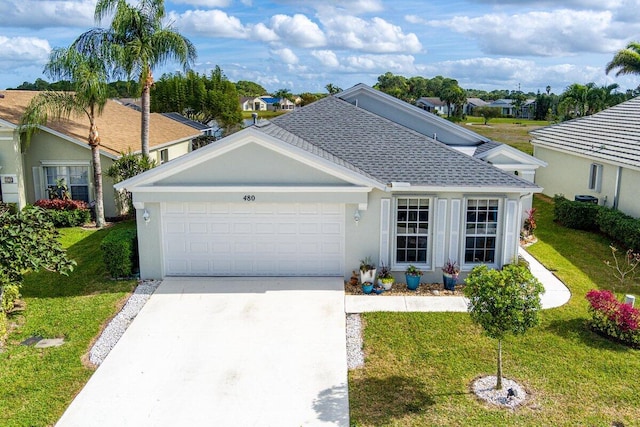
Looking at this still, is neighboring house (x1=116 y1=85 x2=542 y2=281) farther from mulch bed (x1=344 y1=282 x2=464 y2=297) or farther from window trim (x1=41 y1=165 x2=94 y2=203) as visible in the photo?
window trim (x1=41 y1=165 x2=94 y2=203)

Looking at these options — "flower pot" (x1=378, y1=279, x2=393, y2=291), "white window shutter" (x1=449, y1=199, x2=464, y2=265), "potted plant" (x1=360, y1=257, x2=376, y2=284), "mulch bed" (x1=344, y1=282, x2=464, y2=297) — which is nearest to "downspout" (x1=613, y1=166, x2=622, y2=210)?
"white window shutter" (x1=449, y1=199, x2=464, y2=265)

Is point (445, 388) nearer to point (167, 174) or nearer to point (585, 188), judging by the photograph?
point (167, 174)

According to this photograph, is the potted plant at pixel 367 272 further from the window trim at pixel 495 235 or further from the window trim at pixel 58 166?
the window trim at pixel 58 166

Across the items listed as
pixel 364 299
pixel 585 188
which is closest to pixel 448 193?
pixel 364 299

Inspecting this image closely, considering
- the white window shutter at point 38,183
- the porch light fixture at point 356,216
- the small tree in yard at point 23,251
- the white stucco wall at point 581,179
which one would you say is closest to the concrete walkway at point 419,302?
the porch light fixture at point 356,216

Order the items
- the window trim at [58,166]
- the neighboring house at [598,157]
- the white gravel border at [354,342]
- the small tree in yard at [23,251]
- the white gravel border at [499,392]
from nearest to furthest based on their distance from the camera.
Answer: the white gravel border at [499,392]
the white gravel border at [354,342]
the small tree in yard at [23,251]
the neighboring house at [598,157]
the window trim at [58,166]

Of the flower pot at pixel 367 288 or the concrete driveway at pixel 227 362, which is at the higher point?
the flower pot at pixel 367 288
